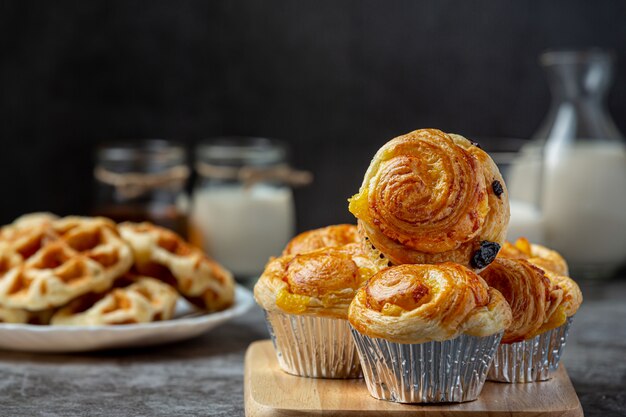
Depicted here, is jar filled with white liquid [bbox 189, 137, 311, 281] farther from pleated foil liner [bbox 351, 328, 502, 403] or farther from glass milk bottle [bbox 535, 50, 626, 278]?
pleated foil liner [bbox 351, 328, 502, 403]

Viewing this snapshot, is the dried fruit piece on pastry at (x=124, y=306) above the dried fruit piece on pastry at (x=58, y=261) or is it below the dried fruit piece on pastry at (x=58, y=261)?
below

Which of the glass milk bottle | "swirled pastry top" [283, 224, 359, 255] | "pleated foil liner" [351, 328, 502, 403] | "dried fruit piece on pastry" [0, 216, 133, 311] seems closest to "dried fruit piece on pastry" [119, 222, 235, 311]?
"dried fruit piece on pastry" [0, 216, 133, 311]

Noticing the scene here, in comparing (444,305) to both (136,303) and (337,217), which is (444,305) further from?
(337,217)

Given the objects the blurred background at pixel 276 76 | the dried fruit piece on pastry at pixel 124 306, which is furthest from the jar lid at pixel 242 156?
the dried fruit piece on pastry at pixel 124 306

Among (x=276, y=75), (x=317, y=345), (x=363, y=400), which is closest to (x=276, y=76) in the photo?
(x=276, y=75)

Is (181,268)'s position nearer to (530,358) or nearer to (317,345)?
(317,345)

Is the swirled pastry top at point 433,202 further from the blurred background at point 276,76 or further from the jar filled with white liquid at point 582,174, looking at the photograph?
the blurred background at point 276,76
